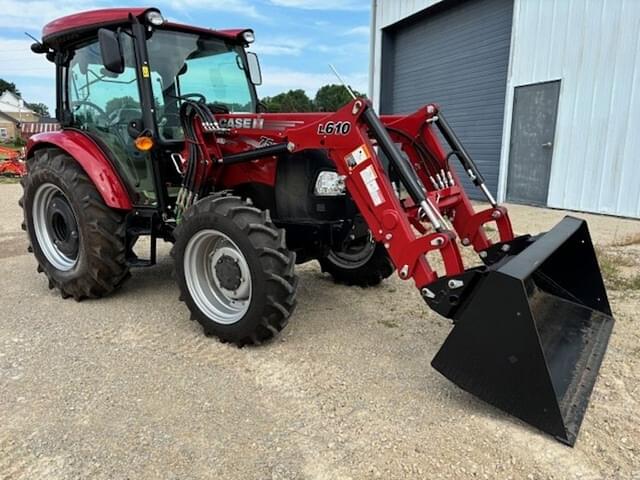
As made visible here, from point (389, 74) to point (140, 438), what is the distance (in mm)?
12132

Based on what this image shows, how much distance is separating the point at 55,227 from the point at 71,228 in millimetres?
359

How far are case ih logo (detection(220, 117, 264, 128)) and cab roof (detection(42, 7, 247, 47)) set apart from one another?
2.96 ft

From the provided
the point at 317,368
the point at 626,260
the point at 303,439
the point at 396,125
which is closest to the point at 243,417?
the point at 303,439

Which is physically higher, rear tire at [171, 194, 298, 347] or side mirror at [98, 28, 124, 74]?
side mirror at [98, 28, 124, 74]

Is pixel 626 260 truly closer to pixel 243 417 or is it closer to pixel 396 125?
pixel 396 125

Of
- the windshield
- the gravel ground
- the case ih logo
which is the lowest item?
the gravel ground

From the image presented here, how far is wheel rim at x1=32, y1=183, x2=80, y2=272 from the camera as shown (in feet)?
13.7

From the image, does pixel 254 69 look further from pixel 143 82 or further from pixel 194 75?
pixel 143 82

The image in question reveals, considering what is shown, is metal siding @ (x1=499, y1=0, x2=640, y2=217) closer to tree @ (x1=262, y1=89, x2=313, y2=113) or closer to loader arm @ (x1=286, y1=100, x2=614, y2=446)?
tree @ (x1=262, y1=89, x2=313, y2=113)

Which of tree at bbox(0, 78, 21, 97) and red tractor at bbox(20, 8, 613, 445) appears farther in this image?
tree at bbox(0, 78, 21, 97)

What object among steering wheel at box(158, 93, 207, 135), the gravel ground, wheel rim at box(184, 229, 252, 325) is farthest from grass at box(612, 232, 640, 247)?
steering wheel at box(158, 93, 207, 135)

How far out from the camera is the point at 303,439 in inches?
86.8

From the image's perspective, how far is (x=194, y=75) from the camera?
13.0 ft

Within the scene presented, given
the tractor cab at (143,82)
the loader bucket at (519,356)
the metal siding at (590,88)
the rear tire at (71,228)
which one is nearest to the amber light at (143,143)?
the tractor cab at (143,82)
